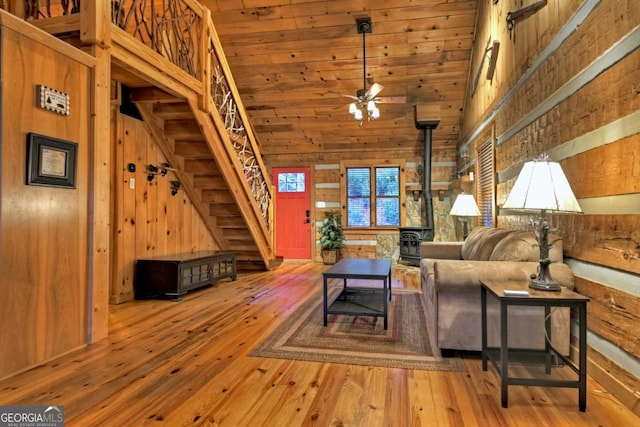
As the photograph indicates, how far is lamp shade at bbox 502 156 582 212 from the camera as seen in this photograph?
1.88 metres

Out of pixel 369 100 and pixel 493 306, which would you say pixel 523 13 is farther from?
pixel 493 306

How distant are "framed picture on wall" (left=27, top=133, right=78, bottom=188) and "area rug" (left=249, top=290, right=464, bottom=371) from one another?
1818mm

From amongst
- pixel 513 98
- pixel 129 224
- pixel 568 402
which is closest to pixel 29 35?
pixel 129 224

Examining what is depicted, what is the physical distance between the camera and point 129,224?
163 inches

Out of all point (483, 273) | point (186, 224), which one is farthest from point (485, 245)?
point (186, 224)

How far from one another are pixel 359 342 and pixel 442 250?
A: 200cm

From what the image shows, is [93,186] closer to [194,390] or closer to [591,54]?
[194,390]

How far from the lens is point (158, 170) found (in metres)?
4.58

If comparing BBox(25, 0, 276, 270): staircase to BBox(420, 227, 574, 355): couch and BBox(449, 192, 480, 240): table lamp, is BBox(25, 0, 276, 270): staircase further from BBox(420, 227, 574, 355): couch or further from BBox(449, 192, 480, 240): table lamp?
BBox(420, 227, 574, 355): couch

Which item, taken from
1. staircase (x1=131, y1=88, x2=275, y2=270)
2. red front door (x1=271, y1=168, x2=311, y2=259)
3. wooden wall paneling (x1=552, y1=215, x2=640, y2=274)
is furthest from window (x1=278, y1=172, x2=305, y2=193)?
wooden wall paneling (x1=552, y1=215, x2=640, y2=274)

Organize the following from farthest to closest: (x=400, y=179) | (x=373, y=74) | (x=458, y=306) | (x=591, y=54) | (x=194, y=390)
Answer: (x=400, y=179)
(x=373, y=74)
(x=458, y=306)
(x=591, y=54)
(x=194, y=390)

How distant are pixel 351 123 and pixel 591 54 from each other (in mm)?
4916

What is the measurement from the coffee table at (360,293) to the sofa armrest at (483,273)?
1.99ft

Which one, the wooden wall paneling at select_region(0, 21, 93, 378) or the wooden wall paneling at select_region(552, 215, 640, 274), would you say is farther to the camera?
the wooden wall paneling at select_region(0, 21, 93, 378)
